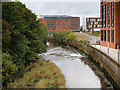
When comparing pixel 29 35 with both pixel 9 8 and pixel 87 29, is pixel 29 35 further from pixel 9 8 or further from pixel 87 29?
pixel 87 29

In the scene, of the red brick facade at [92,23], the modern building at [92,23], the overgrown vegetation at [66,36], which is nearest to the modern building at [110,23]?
the overgrown vegetation at [66,36]

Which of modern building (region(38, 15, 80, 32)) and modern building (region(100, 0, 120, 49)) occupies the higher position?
modern building (region(38, 15, 80, 32))

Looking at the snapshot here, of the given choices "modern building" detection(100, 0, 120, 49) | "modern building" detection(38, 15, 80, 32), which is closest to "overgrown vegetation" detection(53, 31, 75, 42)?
"modern building" detection(100, 0, 120, 49)

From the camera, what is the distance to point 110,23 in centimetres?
3828

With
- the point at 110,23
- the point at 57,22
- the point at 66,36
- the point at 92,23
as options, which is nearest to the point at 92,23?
the point at 92,23

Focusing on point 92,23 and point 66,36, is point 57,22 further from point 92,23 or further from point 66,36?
point 66,36

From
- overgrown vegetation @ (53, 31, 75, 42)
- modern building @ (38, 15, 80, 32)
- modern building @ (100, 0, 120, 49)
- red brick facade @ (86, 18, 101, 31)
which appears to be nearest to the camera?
modern building @ (100, 0, 120, 49)

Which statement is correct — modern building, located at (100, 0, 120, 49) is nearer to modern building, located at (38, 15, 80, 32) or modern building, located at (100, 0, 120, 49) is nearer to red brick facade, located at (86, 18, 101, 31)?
red brick facade, located at (86, 18, 101, 31)

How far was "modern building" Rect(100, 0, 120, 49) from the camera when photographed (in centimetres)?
3572

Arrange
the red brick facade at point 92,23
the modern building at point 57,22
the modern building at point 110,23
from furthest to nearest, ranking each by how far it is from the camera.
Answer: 1. the modern building at point 57,22
2. the red brick facade at point 92,23
3. the modern building at point 110,23

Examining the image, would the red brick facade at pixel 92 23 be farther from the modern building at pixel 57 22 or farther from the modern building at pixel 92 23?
the modern building at pixel 57 22

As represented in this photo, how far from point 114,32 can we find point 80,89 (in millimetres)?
22226

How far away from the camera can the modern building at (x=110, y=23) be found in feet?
117

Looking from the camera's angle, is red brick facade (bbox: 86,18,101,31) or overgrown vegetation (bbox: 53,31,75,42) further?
red brick facade (bbox: 86,18,101,31)
